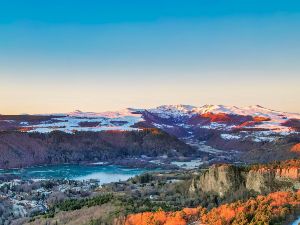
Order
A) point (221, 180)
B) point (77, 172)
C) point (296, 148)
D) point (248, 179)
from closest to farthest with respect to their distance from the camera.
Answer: point (248, 179) → point (221, 180) → point (77, 172) → point (296, 148)

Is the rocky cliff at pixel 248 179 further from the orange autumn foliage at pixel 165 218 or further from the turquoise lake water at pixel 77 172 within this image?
the turquoise lake water at pixel 77 172

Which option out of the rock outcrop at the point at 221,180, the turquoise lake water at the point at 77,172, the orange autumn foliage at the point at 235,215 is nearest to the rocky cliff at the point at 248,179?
the rock outcrop at the point at 221,180

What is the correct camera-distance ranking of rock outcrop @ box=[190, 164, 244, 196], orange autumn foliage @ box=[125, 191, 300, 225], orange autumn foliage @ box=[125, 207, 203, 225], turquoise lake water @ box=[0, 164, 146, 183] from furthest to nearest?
turquoise lake water @ box=[0, 164, 146, 183], rock outcrop @ box=[190, 164, 244, 196], orange autumn foliage @ box=[125, 207, 203, 225], orange autumn foliage @ box=[125, 191, 300, 225]

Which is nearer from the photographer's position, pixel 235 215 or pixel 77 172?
pixel 235 215

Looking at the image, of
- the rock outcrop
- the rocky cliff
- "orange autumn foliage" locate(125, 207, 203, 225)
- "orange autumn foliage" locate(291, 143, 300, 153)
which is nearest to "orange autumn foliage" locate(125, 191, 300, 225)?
"orange autumn foliage" locate(125, 207, 203, 225)

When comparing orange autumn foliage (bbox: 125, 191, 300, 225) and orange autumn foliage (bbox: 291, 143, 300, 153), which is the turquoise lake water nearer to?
orange autumn foliage (bbox: 291, 143, 300, 153)

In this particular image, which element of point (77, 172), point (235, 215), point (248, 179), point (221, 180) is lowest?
point (77, 172)

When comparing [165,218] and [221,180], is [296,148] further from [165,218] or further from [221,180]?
[165,218]

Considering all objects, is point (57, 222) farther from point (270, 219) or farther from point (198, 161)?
point (198, 161)

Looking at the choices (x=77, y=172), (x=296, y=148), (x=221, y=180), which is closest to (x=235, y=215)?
(x=221, y=180)
